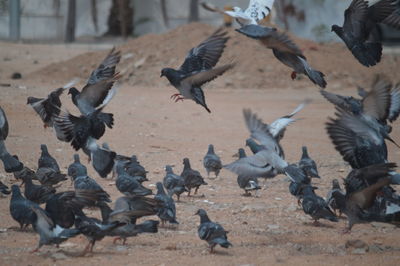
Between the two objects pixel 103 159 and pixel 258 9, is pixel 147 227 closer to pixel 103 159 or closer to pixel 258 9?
pixel 103 159

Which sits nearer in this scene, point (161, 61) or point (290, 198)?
point (290, 198)

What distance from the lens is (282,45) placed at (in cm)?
956

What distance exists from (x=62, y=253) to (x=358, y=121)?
347 centimetres

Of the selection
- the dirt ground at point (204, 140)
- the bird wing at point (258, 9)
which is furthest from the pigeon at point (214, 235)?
the bird wing at point (258, 9)

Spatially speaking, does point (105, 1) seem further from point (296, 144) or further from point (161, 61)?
point (296, 144)

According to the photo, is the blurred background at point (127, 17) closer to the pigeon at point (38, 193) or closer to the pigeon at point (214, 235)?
the pigeon at point (38, 193)

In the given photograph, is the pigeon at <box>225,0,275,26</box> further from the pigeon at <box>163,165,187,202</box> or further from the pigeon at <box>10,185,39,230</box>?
the pigeon at <box>10,185,39,230</box>

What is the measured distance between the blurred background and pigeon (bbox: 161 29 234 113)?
25.2 meters

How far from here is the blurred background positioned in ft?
126

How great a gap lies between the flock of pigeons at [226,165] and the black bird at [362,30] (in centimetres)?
1

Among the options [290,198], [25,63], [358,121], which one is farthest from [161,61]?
[358,121]

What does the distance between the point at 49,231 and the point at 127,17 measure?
34770 millimetres

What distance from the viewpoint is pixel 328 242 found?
29.0 ft

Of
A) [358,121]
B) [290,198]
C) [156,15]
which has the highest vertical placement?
[358,121]
